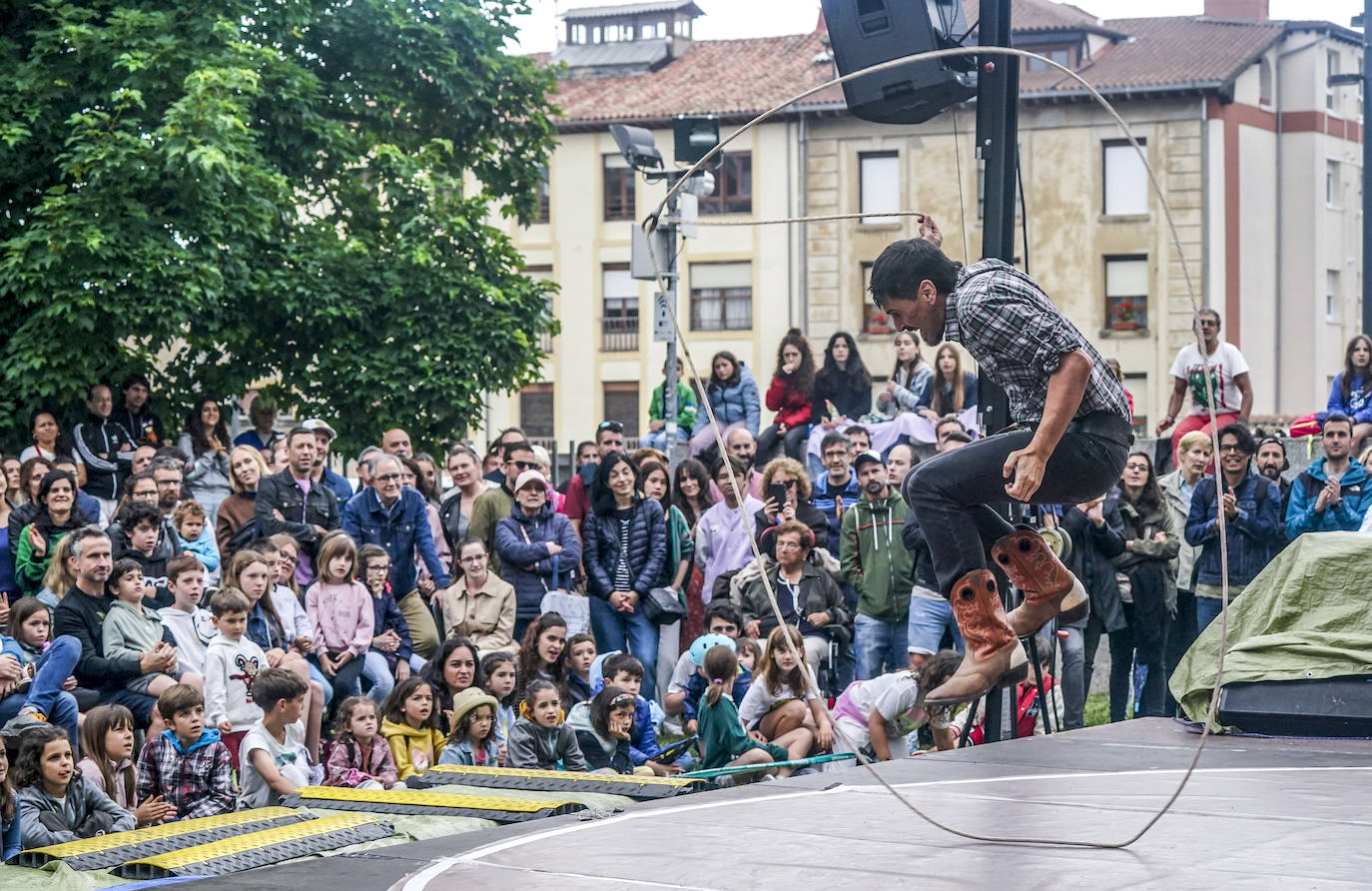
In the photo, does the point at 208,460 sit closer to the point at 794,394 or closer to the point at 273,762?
the point at 794,394

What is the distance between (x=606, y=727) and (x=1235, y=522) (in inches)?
159

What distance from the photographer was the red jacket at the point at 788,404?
1397 centimetres

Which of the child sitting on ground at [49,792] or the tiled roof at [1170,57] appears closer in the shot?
the child sitting on ground at [49,792]

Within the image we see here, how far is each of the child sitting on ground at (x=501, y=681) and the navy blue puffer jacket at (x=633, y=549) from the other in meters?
1.50

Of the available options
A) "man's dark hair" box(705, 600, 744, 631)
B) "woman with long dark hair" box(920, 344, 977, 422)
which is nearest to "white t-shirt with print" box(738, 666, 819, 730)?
"man's dark hair" box(705, 600, 744, 631)

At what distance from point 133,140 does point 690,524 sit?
814 centimetres

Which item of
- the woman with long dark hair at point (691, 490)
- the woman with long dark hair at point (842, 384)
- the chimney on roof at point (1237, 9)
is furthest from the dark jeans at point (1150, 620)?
the chimney on roof at point (1237, 9)

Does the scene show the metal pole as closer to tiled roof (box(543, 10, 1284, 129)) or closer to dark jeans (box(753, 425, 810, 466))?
dark jeans (box(753, 425, 810, 466))

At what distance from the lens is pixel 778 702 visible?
9461 mm

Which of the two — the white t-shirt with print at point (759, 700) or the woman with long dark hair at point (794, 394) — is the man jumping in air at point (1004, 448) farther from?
the woman with long dark hair at point (794, 394)

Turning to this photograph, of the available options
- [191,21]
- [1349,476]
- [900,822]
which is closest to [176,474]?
[900,822]

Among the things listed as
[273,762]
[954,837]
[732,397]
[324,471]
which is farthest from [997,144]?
[732,397]

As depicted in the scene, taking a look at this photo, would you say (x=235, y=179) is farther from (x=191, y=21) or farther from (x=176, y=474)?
(x=176, y=474)

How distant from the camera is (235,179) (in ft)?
57.1
